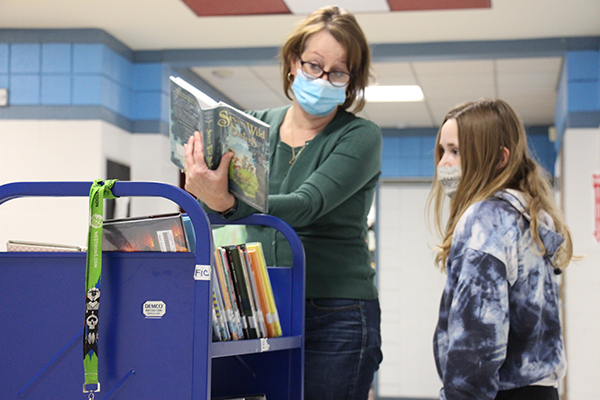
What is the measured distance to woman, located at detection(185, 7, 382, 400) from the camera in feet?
5.15

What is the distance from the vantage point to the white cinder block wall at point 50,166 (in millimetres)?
5000

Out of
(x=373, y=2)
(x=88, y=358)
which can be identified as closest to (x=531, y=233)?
(x=88, y=358)

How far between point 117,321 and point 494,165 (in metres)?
1.02

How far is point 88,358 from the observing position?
1.12 m

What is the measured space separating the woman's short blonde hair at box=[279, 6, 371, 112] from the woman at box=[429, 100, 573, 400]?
0.34 metres

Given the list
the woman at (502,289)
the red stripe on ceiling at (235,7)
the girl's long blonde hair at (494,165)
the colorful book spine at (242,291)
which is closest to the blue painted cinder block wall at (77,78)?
the red stripe on ceiling at (235,7)

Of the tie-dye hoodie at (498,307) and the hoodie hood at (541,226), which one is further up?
the hoodie hood at (541,226)

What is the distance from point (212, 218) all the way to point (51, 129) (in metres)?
3.98

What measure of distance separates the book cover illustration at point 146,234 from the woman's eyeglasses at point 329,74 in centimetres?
63

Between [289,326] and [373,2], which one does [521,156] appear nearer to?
[289,326]

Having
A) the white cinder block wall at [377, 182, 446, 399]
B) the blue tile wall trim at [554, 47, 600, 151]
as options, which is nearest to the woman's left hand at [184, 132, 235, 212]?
the blue tile wall trim at [554, 47, 600, 151]

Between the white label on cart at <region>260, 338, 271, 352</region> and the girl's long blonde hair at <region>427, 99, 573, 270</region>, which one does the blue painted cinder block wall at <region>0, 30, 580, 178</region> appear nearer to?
the girl's long blonde hair at <region>427, 99, 573, 270</region>

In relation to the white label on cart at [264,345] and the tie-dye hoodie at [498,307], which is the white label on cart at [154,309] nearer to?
the white label on cart at [264,345]

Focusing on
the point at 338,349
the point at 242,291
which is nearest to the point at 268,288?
the point at 242,291
